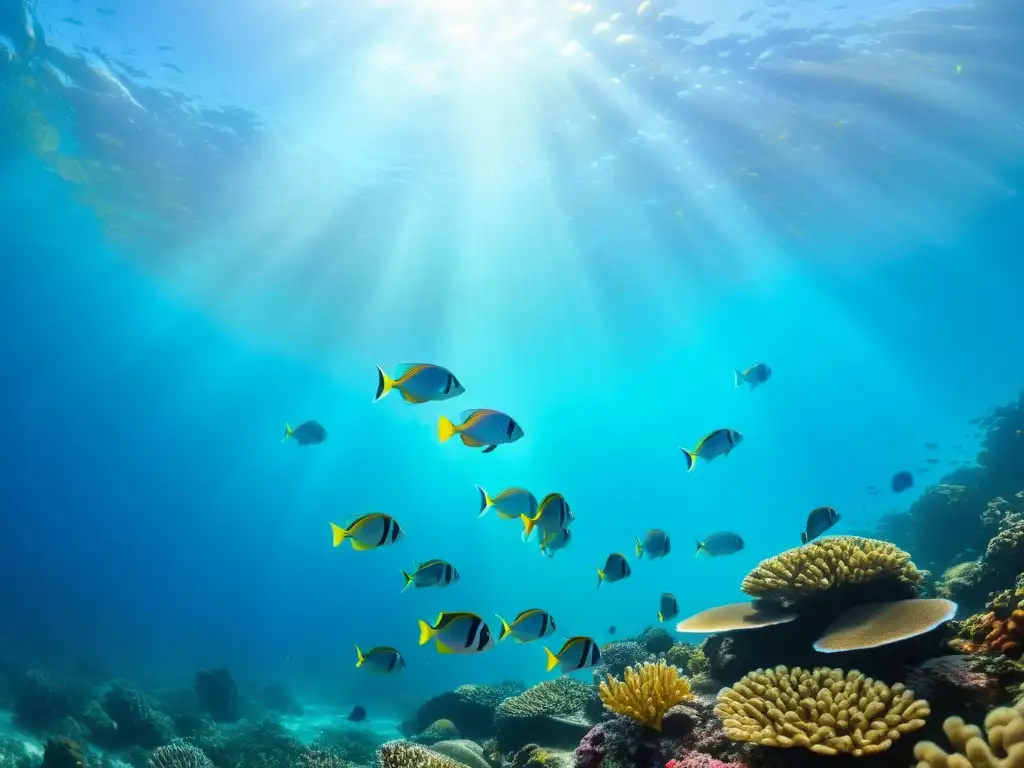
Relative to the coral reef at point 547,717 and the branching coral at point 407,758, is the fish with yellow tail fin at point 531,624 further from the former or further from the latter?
the coral reef at point 547,717

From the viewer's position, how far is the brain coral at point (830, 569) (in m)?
4.75

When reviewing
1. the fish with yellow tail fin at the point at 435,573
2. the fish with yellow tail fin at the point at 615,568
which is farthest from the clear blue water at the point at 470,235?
the fish with yellow tail fin at the point at 435,573

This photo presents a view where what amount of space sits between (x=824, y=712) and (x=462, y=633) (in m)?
2.44

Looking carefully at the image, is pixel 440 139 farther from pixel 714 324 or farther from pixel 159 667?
pixel 159 667

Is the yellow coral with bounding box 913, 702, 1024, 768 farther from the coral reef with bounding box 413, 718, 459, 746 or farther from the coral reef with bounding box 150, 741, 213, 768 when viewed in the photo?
the coral reef with bounding box 413, 718, 459, 746

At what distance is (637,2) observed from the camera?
17469 millimetres

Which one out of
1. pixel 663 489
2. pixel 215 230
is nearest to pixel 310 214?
pixel 215 230

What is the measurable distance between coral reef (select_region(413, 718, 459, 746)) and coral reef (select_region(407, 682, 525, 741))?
0.45 metres

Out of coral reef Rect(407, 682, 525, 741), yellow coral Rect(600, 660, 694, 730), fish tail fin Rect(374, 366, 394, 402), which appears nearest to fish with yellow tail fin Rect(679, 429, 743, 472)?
yellow coral Rect(600, 660, 694, 730)

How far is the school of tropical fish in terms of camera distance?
4.24 metres

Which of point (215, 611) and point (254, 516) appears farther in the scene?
point (254, 516)

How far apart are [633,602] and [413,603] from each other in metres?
46.5

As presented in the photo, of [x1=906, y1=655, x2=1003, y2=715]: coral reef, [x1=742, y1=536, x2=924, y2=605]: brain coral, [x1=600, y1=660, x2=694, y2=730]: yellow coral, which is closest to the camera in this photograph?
[x1=906, y1=655, x2=1003, y2=715]: coral reef

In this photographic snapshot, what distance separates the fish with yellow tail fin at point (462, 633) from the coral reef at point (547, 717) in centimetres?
431
